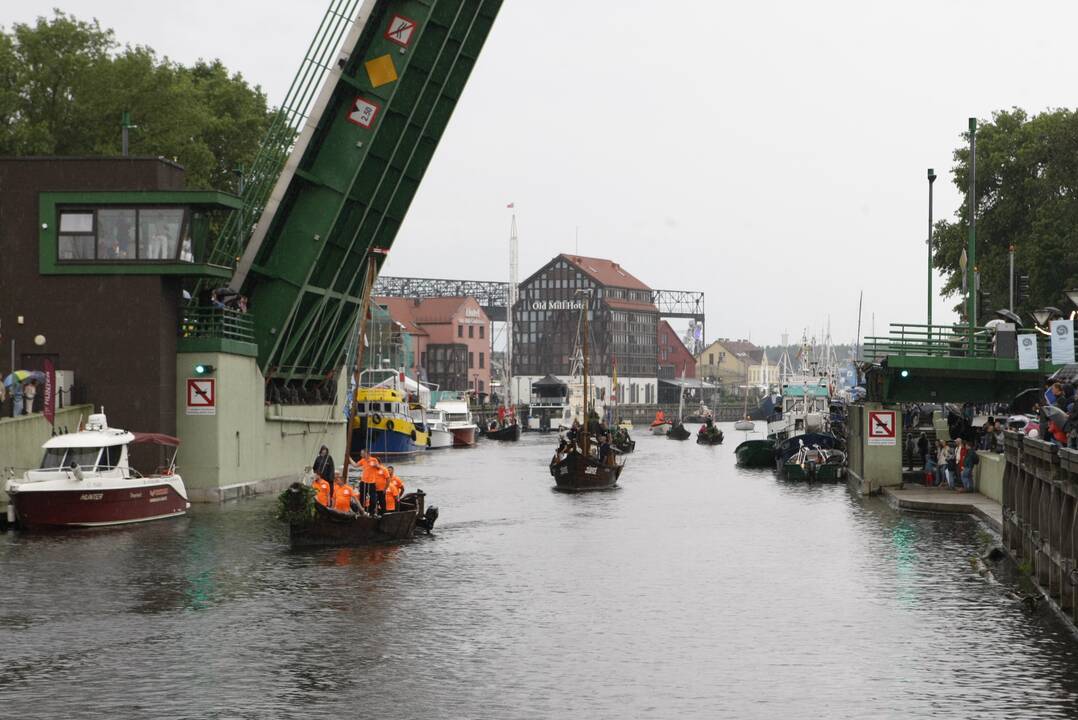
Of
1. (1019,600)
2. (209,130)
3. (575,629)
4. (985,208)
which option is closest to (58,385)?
(575,629)

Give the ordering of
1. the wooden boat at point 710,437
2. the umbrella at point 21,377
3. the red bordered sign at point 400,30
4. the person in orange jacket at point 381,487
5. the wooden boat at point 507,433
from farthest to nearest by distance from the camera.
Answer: the wooden boat at point 507,433
the wooden boat at point 710,437
the red bordered sign at point 400,30
the umbrella at point 21,377
the person in orange jacket at point 381,487

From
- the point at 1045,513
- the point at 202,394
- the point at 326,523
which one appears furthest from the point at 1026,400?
the point at 1045,513

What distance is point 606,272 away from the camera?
627 ft

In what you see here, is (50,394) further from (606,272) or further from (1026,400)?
(606,272)

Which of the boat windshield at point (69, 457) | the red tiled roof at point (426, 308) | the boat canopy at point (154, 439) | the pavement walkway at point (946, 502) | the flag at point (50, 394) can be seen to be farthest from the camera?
the red tiled roof at point (426, 308)

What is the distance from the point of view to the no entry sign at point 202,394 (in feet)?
130

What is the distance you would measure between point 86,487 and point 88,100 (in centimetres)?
3011

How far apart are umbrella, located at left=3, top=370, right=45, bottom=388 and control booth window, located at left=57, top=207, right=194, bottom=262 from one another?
3.31 meters

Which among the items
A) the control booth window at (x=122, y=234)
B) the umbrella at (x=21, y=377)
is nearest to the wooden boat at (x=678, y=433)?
the control booth window at (x=122, y=234)

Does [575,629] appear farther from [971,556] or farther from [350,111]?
[350,111]

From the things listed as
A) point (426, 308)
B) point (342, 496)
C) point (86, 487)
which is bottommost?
point (342, 496)

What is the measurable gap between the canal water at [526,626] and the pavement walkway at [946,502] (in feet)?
4.65

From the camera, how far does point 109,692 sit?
661 inches

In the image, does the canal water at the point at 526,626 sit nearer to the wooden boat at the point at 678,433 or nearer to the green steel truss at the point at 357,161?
the green steel truss at the point at 357,161
